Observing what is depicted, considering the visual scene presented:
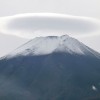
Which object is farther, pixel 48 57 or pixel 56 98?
pixel 48 57

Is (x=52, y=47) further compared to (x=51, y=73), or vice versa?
(x=52, y=47)

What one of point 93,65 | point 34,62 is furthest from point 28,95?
point 93,65

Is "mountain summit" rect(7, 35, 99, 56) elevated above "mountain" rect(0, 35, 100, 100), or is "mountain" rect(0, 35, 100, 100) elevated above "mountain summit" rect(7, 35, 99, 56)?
"mountain summit" rect(7, 35, 99, 56)

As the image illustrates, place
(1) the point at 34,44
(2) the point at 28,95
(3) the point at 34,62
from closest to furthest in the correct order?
(2) the point at 28,95 → (3) the point at 34,62 → (1) the point at 34,44

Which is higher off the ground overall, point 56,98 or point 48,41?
point 48,41

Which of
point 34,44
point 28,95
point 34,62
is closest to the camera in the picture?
point 28,95

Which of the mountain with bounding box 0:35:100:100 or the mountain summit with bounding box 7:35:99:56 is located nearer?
the mountain with bounding box 0:35:100:100

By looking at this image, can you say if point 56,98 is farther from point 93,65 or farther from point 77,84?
point 93,65

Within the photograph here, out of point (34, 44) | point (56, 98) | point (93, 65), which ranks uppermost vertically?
point (34, 44)
